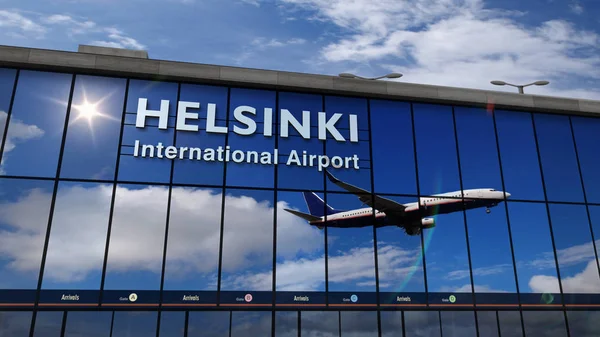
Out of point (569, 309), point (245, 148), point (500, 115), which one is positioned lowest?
point (569, 309)

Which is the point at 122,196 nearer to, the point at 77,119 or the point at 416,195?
the point at 77,119

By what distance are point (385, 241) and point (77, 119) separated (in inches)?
551

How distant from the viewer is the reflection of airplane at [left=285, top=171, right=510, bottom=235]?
21328mm

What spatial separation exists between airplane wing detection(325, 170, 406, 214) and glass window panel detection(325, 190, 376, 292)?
31 cm

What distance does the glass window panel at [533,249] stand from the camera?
74.1 feet

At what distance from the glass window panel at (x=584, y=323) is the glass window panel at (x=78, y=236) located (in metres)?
20.2

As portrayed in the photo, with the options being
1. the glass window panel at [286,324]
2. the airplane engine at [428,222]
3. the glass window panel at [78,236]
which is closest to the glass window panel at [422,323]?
the airplane engine at [428,222]

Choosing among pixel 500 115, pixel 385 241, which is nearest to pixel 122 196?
pixel 385 241

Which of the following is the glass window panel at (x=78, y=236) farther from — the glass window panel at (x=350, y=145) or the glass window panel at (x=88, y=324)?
the glass window panel at (x=350, y=145)

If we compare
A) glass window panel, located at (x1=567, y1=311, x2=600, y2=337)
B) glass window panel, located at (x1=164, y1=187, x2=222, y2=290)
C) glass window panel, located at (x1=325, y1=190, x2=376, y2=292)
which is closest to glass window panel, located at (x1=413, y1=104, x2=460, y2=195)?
glass window panel, located at (x1=325, y1=190, x2=376, y2=292)

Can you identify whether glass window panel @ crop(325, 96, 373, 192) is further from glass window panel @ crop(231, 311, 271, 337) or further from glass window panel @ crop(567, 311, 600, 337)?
glass window panel @ crop(567, 311, 600, 337)

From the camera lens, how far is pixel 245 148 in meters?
21.9

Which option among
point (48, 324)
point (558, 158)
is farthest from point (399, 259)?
point (48, 324)

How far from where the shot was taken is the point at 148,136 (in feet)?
69.7
